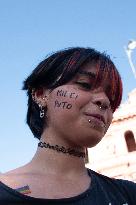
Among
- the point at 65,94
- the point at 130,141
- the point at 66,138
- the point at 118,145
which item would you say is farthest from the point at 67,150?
the point at 130,141

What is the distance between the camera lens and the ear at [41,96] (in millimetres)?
2514

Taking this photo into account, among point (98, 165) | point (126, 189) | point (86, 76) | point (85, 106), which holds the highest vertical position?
point (86, 76)

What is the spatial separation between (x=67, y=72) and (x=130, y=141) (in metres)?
21.0

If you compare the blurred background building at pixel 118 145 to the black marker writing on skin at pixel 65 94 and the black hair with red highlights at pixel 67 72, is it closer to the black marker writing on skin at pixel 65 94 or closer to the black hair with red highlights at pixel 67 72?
the black hair with red highlights at pixel 67 72

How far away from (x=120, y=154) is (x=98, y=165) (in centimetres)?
150

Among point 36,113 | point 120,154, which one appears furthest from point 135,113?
point 36,113

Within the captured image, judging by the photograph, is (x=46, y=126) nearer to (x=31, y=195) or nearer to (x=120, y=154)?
(x=31, y=195)

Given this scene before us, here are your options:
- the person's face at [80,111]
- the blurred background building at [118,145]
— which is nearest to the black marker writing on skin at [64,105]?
the person's face at [80,111]

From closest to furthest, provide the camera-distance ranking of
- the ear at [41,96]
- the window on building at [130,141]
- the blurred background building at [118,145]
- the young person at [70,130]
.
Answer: the young person at [70,130], the ear at [41,96], the blurred background building at [118,145], the window on building at [130,141]

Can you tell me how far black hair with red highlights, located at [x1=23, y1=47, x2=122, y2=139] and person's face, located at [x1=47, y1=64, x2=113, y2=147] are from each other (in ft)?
0.15

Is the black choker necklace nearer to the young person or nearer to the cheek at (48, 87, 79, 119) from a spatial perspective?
the young person

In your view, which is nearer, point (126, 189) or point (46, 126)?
point (126, 189)

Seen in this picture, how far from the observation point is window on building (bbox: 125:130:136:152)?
22.5 metres

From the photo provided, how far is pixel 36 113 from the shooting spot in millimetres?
2635
